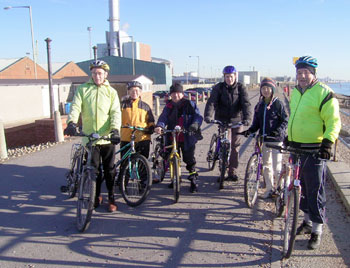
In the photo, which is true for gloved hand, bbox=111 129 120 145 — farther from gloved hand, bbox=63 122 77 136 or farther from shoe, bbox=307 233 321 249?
shoe, bbox=307 233 321 249

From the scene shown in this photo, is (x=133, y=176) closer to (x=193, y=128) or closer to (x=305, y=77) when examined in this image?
(x=193, y=128)

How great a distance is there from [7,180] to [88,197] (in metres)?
3.30

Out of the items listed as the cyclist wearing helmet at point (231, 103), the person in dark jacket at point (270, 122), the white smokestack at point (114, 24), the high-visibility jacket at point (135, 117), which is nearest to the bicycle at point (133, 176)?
the high-visibility jacket at point (135, 117)

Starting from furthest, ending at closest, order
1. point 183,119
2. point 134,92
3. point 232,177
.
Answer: point 232,177 → point 183,119 → point 134,92

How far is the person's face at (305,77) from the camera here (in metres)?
3.63

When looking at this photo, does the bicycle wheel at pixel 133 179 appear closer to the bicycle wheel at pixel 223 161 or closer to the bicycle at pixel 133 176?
the bicycle at pixel 133 176

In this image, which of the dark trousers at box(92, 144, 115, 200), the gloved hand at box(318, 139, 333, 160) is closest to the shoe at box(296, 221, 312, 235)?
the gloved hand at box(318, 139, 333, 160)

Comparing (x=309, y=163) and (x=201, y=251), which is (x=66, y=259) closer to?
(x=201, y=251)

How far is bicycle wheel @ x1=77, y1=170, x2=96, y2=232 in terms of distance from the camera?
4.17m

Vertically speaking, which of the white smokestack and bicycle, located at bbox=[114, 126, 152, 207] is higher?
the white smokestack

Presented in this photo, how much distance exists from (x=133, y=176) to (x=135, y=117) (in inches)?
39.7

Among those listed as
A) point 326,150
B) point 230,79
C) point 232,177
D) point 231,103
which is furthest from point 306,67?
point 232,177

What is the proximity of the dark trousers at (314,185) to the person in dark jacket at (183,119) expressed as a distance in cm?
210

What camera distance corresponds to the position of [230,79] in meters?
5.77
